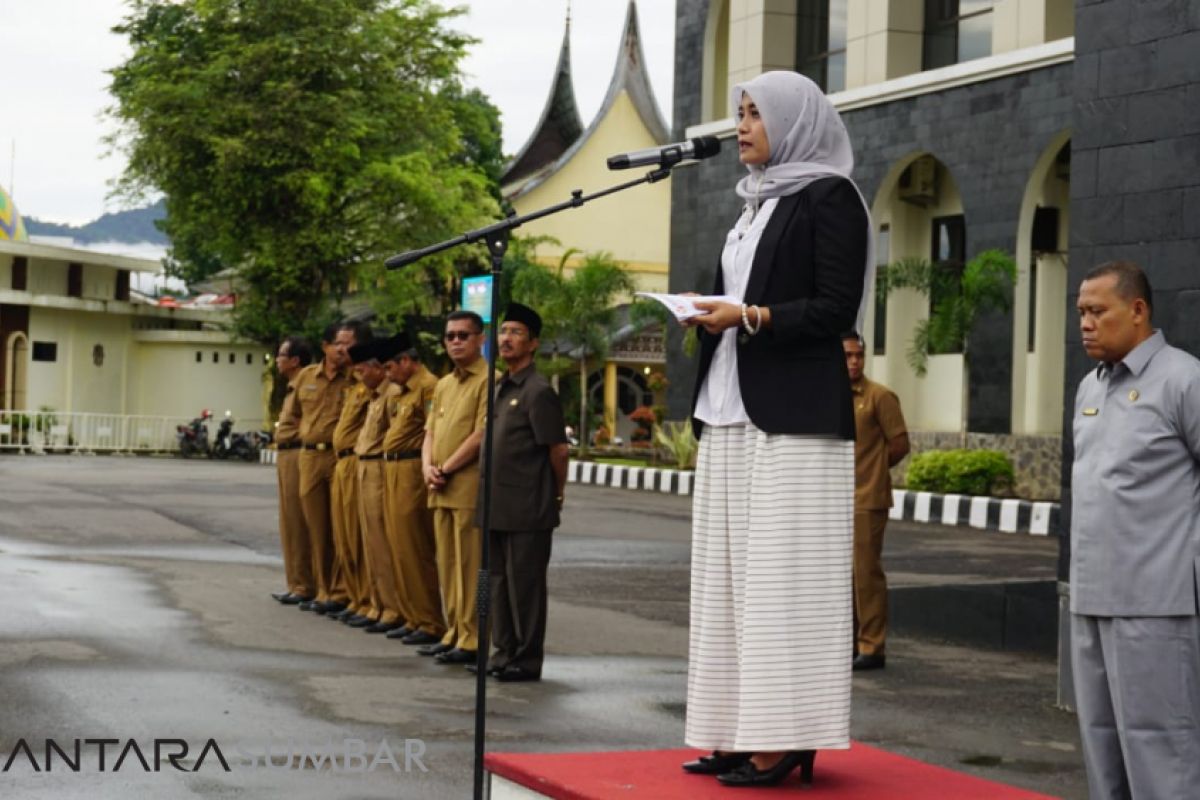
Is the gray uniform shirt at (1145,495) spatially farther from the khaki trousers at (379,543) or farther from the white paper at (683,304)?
the khaki trousers at (379,543)

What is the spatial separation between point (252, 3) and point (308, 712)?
3875 cm

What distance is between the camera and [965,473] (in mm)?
23469

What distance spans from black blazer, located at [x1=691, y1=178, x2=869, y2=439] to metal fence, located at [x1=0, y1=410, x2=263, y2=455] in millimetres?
40104

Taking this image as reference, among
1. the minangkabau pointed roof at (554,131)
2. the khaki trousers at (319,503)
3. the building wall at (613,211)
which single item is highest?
the minangkabau pointed roof at (554,131)

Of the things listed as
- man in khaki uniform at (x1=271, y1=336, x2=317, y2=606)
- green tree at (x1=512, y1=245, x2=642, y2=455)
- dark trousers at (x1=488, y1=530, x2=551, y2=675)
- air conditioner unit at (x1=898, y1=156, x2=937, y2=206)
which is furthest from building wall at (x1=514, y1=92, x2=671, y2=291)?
dark trousers at (x1=488, y1=530, x2=551, y2=675)

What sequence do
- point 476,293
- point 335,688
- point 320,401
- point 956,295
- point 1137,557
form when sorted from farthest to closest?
point 476,293
point 956,295
point 320,401
point 335,688
point 1137,557

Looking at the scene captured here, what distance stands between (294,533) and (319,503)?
0.35 metres

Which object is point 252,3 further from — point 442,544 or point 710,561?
point 710,561

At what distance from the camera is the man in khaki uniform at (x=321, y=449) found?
12.1 m

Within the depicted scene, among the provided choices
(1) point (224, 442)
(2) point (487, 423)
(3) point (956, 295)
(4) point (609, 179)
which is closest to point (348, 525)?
(2) point (487, 423)

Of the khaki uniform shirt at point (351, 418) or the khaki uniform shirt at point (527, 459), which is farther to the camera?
the khaki uniform shirt at point (351, 418)

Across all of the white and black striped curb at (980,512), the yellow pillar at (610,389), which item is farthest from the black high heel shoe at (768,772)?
the yellow pillar at (610,389)

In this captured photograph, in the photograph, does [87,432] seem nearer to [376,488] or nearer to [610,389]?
[610,389]

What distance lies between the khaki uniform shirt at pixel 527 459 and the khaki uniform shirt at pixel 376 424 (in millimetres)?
1629
